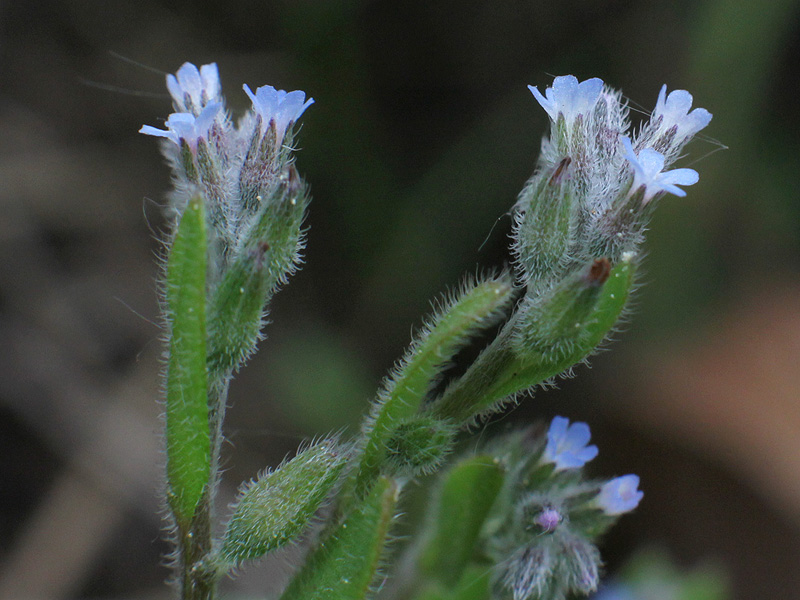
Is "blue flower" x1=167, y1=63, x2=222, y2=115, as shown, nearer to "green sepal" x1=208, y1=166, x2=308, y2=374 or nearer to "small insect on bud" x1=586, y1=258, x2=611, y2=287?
"green sepal" x1=208, y1=166, x2=308, y2=374

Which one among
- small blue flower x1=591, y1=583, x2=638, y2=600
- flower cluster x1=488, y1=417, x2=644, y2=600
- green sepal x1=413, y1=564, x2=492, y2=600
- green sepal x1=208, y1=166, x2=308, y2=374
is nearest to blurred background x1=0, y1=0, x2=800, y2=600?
small blue flower x1=591, y1=583, x2=638, y2=600

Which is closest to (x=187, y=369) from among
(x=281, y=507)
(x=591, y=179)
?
(x=281, y=507)

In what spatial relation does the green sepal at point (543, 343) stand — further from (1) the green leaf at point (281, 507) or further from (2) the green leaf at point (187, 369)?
(2) the green leaf at point (187, 369)

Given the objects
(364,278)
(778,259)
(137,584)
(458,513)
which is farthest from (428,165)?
(458,513)

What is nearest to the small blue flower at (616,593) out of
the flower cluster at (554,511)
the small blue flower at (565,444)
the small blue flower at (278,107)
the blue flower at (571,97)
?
the flower cluster at (554,511)

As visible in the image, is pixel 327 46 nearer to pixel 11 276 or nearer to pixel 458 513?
pixel 11 276
